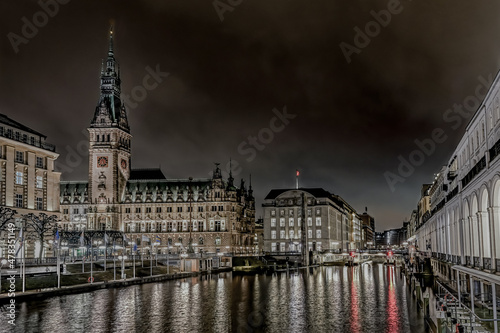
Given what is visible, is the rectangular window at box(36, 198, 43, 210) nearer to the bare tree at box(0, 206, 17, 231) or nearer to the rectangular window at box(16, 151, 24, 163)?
the rectangular window at box(16, 151, 24, 163)

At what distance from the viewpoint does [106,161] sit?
7092 inches

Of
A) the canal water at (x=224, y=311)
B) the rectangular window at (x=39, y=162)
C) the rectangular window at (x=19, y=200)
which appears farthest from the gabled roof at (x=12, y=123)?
the canal water at (x=224, y=311)

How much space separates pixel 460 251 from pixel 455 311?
2474 cm

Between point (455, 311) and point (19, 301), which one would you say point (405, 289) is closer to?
point (455, 311)

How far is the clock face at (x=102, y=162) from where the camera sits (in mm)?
180038

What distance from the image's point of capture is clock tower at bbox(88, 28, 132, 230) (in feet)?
591

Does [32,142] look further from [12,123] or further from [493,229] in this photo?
[493,229]

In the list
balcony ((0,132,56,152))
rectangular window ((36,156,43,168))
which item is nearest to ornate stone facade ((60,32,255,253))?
balcony ((0,132,56,152))

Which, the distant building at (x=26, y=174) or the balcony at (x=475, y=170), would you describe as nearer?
the balcony at (x=475, y=170)

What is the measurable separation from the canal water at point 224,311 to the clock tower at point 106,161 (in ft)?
330

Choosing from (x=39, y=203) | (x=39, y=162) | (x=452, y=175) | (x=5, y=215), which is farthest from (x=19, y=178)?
(x=452, y=175)

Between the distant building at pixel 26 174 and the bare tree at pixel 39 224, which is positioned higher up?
the distant building at pixel 26 174

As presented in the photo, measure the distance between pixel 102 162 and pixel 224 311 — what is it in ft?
429

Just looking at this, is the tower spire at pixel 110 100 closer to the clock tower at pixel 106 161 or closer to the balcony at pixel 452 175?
the clock tower at pixel 106 161
